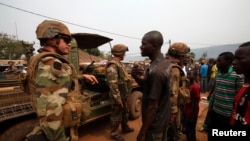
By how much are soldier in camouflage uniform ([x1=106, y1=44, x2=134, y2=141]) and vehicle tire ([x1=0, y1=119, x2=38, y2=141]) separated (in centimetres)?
166

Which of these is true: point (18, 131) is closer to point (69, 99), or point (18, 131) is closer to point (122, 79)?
point (69, 99)

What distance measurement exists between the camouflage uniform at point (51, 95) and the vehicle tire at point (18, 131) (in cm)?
192

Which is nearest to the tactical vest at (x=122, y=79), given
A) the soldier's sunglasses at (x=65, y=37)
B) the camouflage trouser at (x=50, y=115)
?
the soldier's sunglasses at (x=65, y=37)

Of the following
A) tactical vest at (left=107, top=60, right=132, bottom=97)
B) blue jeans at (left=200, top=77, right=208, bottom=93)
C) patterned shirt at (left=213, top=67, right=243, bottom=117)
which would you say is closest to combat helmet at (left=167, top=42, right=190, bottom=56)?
patterned shirt at (left=213, top=67, right=243, bottom=117)

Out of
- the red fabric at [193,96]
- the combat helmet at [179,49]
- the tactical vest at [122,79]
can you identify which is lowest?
the red fabric at [193,96]

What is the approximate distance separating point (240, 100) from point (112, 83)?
8.46 ft

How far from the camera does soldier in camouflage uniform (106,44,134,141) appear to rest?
13.4 feet

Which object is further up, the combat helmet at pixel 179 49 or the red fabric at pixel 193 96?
the combat helmet at pixel 179 49

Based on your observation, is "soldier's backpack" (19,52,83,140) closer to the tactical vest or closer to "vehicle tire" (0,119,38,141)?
"vehicle tire" (0,119,38,141)

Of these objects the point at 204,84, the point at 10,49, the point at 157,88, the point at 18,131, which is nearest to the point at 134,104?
the point at 18,131

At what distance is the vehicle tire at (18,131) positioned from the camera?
297 centimetres

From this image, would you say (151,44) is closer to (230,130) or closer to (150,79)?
(150,79)

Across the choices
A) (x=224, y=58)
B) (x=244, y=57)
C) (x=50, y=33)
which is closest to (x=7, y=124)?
(x=50, y=33)

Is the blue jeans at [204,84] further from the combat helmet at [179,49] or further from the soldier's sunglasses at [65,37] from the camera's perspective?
the soldier's sunglasses at [65,37]
